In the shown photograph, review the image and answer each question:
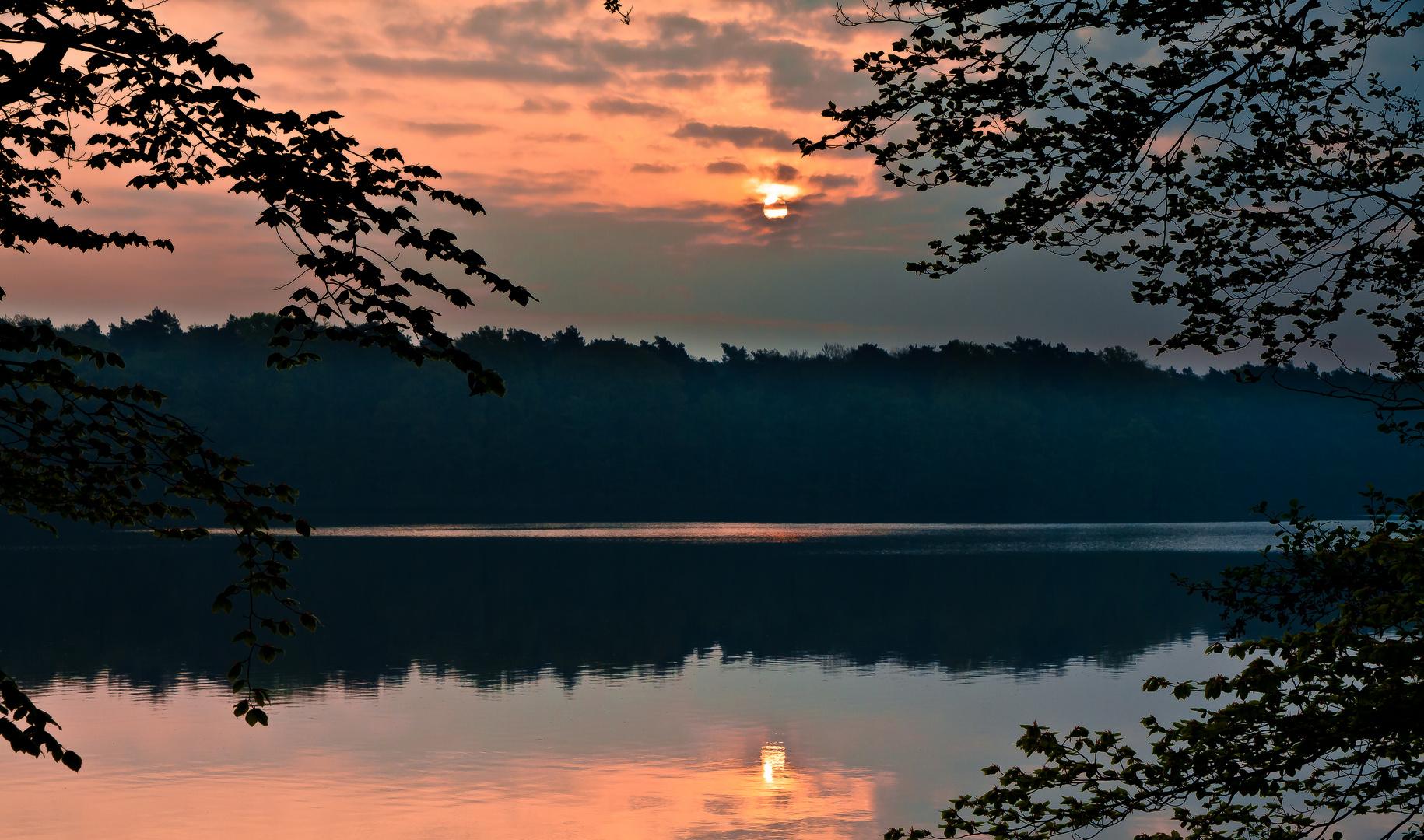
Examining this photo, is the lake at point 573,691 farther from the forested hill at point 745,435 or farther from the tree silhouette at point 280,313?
the forested hill at point 745,435

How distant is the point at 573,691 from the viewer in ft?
93.8

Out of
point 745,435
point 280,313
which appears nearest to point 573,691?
point 280,313

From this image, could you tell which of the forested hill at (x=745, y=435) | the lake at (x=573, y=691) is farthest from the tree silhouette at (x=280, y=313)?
the forested hill at (x=745, y=435)

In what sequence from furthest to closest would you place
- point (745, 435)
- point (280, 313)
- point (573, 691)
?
point (745, 435) < point (573, 691) < point (280, 313)

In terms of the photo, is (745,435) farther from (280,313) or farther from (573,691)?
(280,313)

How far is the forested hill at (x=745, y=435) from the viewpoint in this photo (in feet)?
479

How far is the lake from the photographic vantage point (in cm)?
1869

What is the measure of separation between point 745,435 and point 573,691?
443 ft

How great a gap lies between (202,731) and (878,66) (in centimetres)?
1927

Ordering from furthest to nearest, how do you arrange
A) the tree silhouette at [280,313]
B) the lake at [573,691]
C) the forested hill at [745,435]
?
the forested hill at [745,435] < the lake at [573,691] < the tree silhouette at [280,313]

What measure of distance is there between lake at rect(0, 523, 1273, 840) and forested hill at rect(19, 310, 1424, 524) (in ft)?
263

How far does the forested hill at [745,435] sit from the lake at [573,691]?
80.1 meters

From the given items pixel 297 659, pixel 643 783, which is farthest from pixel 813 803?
pixel 297 659

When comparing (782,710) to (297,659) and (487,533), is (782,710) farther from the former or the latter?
(487,533)
